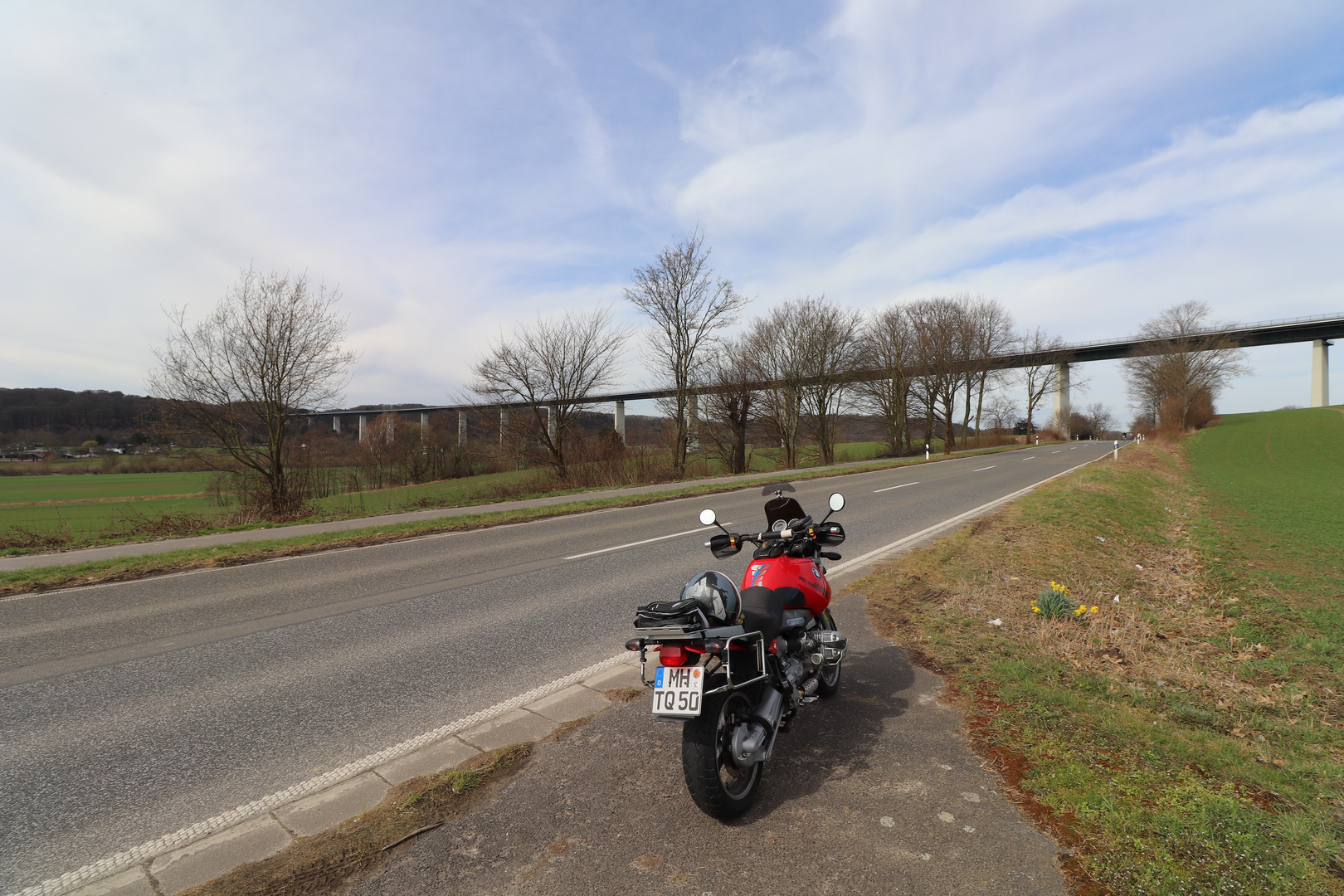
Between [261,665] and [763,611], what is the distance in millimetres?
4198

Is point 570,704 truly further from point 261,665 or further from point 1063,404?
point 1063,404

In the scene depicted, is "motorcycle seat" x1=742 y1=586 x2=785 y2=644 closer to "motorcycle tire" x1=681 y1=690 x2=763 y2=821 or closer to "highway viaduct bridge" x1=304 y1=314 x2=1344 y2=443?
"motorcycle tire" x1=681 y1=690 x2=763 y2=821

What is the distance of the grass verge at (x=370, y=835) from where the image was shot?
2309mm

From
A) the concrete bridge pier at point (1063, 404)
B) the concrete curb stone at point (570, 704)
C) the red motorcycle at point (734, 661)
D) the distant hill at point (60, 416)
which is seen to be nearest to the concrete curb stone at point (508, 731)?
the concrete curb stone at point (570, 704)

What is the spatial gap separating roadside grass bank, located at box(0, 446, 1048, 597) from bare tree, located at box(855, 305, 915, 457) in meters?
33.1

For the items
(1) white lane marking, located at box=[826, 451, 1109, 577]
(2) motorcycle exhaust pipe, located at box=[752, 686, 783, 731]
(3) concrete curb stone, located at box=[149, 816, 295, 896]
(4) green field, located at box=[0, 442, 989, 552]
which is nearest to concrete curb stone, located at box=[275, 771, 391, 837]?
(3) concrete curb stone, located at box=[149, 816, 295, 896]

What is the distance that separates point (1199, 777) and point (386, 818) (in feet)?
12.4

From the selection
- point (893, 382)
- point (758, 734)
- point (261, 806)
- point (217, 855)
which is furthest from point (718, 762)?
point (893, 382)

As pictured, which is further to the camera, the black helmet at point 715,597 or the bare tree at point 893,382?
the bare tree at point 893,382

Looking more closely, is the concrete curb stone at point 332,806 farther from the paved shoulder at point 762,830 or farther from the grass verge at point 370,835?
the paved shoulder at point 762,830

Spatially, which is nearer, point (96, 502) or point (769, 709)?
point (769, 709)

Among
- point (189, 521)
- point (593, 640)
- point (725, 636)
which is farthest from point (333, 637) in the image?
point (189, 521)

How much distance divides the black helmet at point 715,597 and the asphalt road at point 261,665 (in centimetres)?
204

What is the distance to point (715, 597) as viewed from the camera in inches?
113
